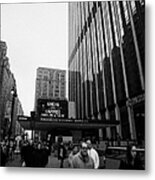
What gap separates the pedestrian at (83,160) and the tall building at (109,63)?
0.62 ft

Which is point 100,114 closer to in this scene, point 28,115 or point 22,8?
point 28,115

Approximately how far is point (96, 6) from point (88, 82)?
636 mm

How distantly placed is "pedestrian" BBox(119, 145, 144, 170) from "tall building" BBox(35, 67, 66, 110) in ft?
Answer: 2.23

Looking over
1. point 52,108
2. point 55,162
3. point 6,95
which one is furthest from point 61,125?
point 6,95

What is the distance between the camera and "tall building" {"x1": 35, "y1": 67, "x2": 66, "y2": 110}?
239cm

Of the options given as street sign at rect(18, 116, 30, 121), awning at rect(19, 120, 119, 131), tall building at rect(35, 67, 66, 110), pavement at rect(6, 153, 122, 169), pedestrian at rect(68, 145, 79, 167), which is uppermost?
tall building at rect(35, 67, 66, 110)

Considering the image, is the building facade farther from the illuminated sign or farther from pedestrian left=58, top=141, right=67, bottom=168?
pedestrian left=58, top=141, right=67, bottom=168

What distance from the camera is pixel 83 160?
231cm

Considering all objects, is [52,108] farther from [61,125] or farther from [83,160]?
[83,160]

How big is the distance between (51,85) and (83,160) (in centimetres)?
65

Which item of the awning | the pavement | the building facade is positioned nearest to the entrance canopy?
the awning

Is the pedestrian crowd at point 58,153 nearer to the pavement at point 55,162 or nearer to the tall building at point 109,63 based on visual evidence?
the pavement at point 55,162

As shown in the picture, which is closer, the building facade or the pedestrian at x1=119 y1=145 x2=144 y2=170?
the pedestrian at x1=119 y1=145 x2=144 y2=170

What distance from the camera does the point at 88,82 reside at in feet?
7.97
